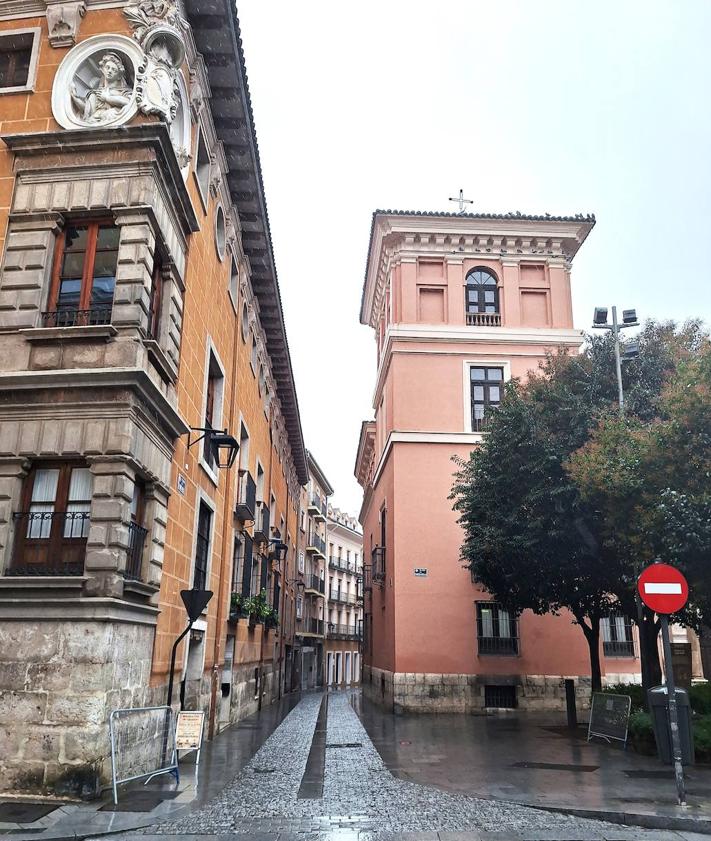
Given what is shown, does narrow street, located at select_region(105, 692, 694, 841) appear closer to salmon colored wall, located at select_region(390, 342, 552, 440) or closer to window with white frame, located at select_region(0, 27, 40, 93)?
window with white frame, located at select_region(0, 27, 40, 93)

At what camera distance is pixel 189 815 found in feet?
25.8

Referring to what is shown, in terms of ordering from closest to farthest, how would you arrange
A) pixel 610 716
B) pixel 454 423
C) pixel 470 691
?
pixel 610 716 < pixel 470 691 < pixel 454 423

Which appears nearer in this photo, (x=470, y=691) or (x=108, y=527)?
(x=108, y=527)

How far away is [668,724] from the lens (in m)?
9.80

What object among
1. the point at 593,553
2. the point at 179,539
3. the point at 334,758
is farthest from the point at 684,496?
the point at 179,539

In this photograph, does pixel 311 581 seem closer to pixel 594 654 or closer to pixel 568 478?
pixel 594 654

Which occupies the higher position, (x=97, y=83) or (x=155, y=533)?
(x=97, y=83)

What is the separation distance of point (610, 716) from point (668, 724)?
14.5 ft

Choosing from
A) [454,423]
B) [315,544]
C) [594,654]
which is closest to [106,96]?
[594,654]

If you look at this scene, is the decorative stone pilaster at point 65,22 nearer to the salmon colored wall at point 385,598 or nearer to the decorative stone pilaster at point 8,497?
the decorative stone pilaster at point 8,497

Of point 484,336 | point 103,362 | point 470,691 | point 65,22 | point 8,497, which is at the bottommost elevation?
point 470,691

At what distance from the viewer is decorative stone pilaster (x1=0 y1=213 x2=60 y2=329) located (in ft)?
32.8

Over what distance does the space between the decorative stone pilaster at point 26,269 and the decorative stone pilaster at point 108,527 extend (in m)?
2.34

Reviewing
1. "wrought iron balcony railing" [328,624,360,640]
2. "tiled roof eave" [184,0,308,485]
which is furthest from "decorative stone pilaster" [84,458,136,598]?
"wrought iron balcony railing" [328,624,360,640]
